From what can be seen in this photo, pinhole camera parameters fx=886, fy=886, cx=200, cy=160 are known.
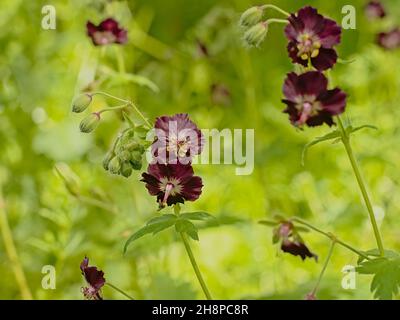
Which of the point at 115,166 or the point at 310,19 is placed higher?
the point at 310,19

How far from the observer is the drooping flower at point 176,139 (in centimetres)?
126

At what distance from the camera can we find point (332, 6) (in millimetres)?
3080

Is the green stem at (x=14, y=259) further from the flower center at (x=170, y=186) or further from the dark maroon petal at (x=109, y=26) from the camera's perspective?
the flower center at (x=170, y=186)

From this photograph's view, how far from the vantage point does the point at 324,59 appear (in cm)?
128

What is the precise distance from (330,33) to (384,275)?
0.36 metres

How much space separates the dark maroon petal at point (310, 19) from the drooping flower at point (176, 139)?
219 millimetres

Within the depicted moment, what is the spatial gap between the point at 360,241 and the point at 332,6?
1.11 meters

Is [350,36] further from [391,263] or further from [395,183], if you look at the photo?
[391,263]

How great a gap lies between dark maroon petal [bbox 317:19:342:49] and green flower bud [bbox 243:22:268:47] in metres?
0.09

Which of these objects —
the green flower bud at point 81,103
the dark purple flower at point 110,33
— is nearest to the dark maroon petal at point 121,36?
the dark purple flower at point 110,33

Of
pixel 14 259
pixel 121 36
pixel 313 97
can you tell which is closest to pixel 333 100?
pixel 313 97

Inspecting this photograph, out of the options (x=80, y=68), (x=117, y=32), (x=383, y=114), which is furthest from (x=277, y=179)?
(x=117, y=32)

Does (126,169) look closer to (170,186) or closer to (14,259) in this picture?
(170,186)

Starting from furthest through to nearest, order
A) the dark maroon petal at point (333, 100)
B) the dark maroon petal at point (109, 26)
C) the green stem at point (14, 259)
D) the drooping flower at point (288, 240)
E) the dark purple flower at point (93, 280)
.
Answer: the green stem at point (14, 259) → the dark maroon petal at point (109, 26) → the drooping flower at point (288, 240) → the dark purple flower at point (93, 280) → the dark maroon petal at point (333, 100)
